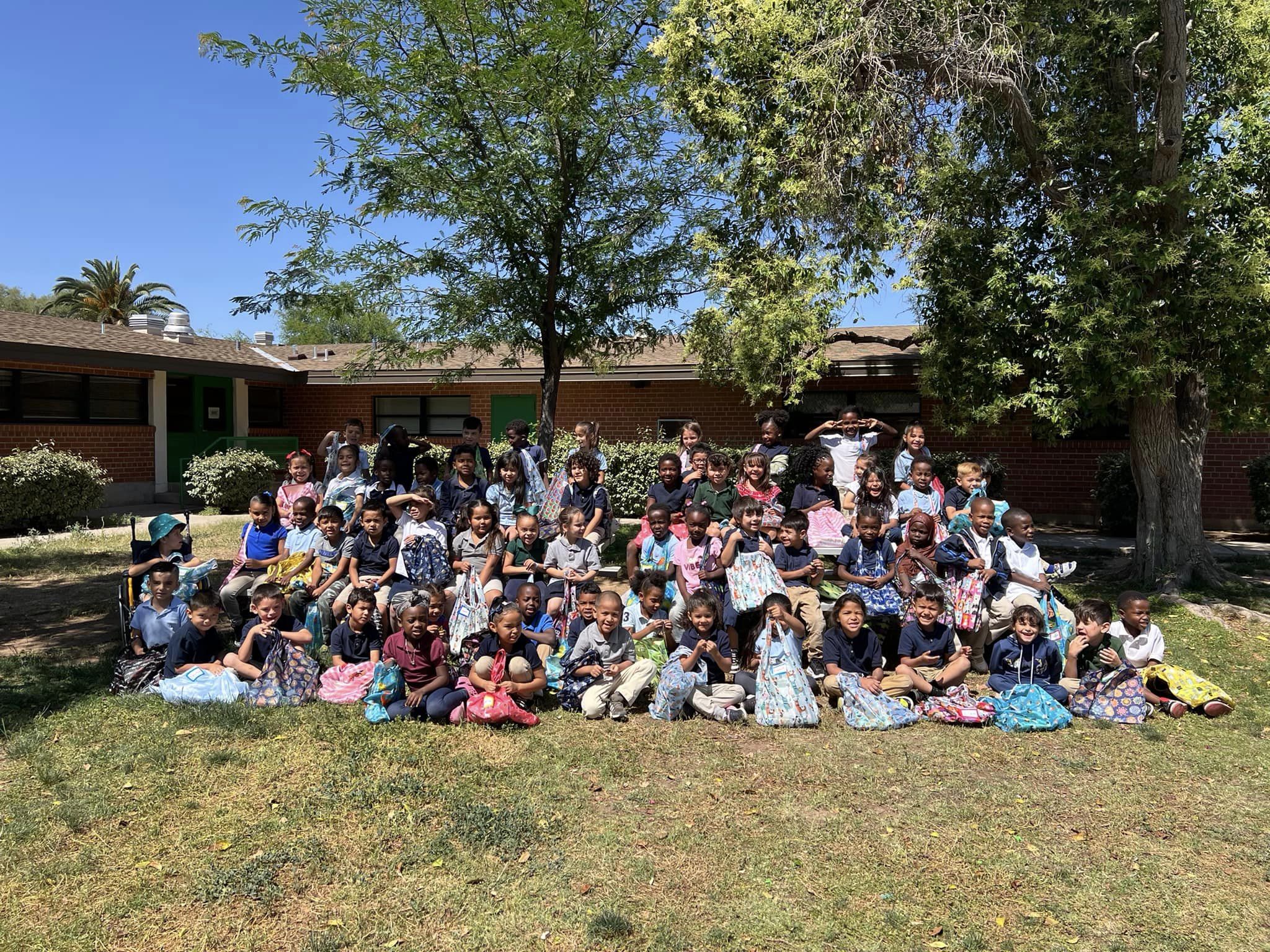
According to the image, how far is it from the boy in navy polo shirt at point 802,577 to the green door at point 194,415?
47.4 ft

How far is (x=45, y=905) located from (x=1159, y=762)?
5.19m

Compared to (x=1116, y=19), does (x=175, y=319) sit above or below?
below

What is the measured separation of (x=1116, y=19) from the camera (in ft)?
27.2

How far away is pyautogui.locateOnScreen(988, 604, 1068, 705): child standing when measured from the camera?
18.3 feet

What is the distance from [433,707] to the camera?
5188 mm

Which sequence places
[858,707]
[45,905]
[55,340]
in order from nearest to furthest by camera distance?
[45,905]
[858,707]
[55,340]

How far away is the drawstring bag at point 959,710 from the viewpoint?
5.33 metres

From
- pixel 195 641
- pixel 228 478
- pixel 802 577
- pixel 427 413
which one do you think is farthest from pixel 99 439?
pixel 802 577

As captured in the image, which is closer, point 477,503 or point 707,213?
point 477,503

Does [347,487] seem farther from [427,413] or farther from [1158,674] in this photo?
[427,413]

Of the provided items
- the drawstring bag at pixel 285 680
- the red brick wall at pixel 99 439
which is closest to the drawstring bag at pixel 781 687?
the drawstring bag at pixel 285 680

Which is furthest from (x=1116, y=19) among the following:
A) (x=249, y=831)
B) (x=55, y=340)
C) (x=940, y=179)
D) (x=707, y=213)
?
(x=55, y=340)

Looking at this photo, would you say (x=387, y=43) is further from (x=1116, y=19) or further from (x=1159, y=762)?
(x=1159, y=762)

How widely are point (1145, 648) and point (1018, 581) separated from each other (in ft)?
2.87
